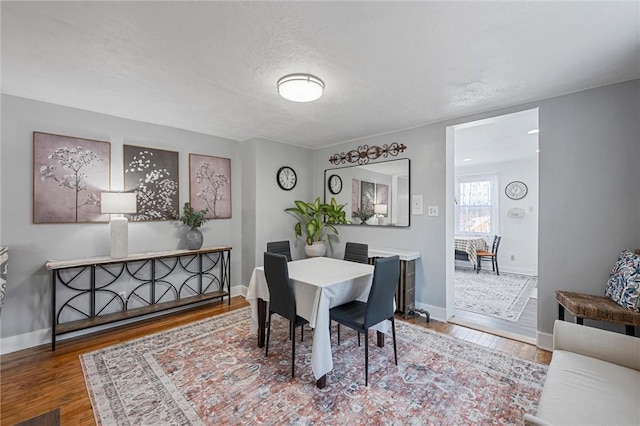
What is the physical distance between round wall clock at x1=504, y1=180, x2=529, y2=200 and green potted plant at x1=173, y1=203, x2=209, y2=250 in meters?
6.41

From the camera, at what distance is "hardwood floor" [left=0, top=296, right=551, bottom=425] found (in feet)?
6.26

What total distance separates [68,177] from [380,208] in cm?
385

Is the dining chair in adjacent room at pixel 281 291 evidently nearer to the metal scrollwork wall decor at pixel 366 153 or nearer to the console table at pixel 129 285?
the console table at pixel 129 285

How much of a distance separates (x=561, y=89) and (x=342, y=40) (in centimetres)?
221

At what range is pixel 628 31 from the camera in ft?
5.67

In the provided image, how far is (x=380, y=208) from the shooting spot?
420cm

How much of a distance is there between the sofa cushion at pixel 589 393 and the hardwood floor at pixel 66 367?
1.11 m

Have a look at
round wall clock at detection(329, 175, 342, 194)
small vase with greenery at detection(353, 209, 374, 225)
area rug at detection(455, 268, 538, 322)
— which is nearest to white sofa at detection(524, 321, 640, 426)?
area rug at detection(455, 268, 538, 322)

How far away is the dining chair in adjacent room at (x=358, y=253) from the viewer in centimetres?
338

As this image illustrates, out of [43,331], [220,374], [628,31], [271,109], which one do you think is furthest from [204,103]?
[628,31]

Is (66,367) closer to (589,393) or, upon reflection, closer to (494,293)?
(589,393)

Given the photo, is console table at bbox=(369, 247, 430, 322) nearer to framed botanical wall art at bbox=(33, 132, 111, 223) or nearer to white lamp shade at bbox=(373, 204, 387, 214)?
white lamp shade at bbox=(373, 204, 387, 214)

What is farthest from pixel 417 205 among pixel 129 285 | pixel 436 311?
pixel 129 285

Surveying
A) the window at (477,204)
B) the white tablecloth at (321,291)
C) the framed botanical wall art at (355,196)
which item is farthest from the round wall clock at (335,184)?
the window at (477,204)
